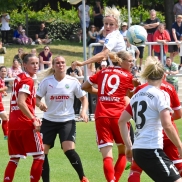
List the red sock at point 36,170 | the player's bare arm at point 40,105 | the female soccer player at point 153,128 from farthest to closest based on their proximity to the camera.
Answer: the player's bare arm at point 40,105 → the red sock at point 36,170 → the female soccer player at point 153,128

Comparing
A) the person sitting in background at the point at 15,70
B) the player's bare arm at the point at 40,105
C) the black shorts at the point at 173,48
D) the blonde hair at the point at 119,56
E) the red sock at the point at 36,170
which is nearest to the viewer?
the red sock at the point at 36,170

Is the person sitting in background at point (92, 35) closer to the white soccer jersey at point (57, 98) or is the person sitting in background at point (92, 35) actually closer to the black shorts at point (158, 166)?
the white soccer jersey at point (57, 98)

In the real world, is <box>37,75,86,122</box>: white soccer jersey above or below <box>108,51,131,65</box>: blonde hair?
below

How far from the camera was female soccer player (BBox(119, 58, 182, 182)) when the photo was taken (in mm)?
6578

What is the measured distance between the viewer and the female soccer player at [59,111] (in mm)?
9227

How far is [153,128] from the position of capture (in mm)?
6680

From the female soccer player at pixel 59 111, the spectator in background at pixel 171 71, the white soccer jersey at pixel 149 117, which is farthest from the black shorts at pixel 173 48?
the white soccer jersey at pixel 149 117

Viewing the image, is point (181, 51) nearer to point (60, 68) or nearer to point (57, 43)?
point (60, 68)

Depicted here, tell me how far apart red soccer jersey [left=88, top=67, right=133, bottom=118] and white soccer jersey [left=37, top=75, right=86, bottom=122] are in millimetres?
646

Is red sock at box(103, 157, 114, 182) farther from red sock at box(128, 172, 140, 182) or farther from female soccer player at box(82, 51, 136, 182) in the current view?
red sock at box(128, 172, 140, 182)

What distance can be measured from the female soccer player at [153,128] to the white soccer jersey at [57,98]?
104 inches

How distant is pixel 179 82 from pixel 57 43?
11.0 metres

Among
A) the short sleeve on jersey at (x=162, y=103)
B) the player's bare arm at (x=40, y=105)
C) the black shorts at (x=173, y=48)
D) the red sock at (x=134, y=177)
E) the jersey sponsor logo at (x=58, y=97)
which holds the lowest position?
the red sock at (x=134, y=177)

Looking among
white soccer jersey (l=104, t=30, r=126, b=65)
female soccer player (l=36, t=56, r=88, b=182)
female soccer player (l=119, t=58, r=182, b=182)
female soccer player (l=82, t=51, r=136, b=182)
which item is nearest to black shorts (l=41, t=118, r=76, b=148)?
female soccer player (l=36, t=56, r=88, b=182)
